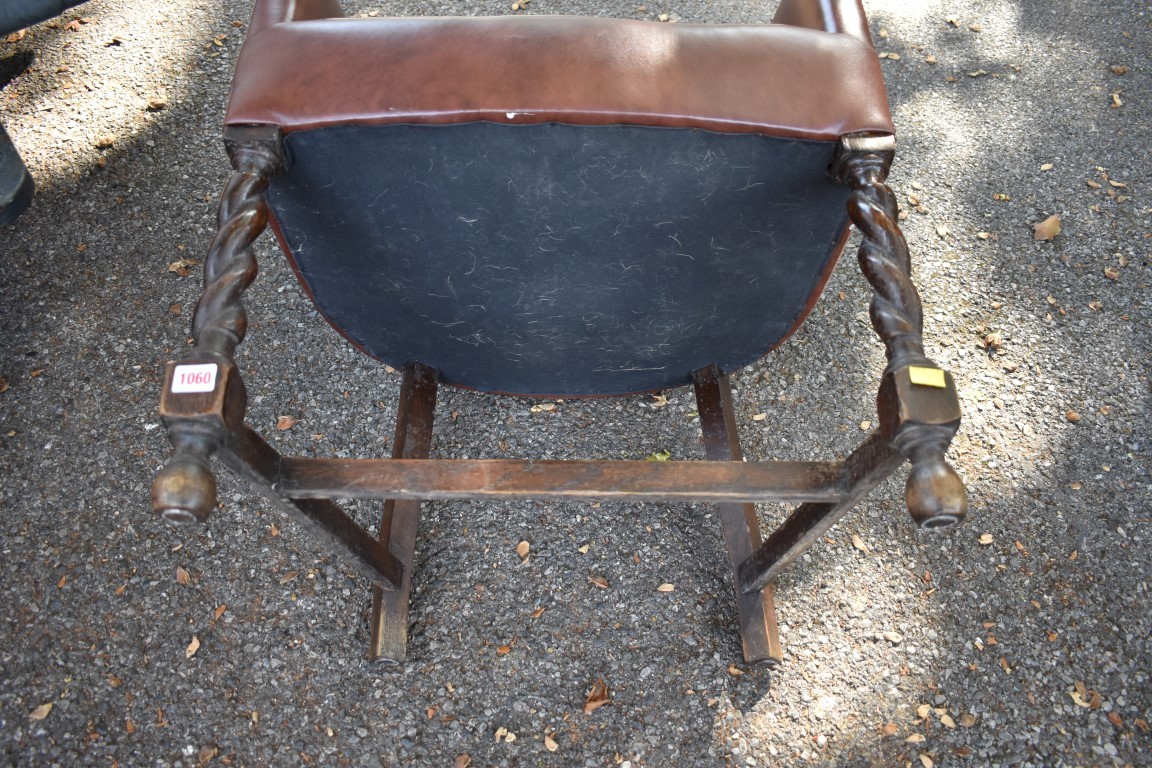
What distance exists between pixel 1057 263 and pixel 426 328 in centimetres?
198

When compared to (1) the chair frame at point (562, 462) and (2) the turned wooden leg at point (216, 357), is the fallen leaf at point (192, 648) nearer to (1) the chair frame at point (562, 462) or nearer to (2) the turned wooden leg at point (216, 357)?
(1) the chair frame at point (562, 462)

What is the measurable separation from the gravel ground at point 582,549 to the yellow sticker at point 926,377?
0.97 m

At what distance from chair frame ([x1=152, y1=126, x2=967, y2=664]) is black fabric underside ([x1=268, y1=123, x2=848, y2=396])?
0.40 ft

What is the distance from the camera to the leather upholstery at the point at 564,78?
1214mm

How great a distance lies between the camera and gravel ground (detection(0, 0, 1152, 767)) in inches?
68.8

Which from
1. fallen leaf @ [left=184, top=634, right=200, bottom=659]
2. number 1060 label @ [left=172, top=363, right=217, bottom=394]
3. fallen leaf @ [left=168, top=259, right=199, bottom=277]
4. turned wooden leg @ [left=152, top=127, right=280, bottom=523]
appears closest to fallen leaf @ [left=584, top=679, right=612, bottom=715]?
fallen leaf @ [left=184, top=634, right=200, bottom=659]

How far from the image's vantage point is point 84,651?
1805 mm

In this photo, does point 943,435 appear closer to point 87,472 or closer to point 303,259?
point 303,259

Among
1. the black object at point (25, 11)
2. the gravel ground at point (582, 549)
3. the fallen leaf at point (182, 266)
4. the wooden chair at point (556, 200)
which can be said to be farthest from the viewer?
the fallen leaf at point (182, 266)

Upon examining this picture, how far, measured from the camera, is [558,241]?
4.88 ft

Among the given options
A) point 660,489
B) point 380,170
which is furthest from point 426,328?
point 660,489

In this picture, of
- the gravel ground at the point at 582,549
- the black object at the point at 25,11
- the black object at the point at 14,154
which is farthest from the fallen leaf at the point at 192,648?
the black object at the point at 25,11

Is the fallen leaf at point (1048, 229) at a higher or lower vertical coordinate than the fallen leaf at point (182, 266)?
lower

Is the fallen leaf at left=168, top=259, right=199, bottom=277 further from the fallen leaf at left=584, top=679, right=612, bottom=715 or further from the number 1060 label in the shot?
the fallen leaf at left=584, top=679, right=612, bottom=715
